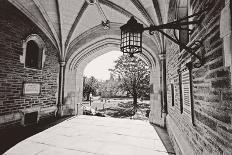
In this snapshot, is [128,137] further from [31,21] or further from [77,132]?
[31,21]

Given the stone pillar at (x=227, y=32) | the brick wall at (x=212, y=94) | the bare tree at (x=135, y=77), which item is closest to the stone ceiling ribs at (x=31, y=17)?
the brick wall at (x=212, y=94)

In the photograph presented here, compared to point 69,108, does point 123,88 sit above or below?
above

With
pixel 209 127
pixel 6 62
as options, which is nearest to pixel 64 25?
pixel 6 62

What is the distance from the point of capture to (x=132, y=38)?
2.07 m

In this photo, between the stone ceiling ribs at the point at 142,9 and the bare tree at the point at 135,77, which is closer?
the stone ceiling ribs at the point at 142,9

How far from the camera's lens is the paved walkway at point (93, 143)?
3.35m

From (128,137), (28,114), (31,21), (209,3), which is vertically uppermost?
(31,21)

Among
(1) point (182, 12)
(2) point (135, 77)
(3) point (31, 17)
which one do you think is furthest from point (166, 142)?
(2) point (135, 77)

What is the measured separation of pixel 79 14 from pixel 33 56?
2.74m

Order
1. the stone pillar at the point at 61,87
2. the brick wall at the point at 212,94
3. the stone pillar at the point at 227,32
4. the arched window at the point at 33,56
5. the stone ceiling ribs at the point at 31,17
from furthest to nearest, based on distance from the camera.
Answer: the stone pillar at the point at 61,87
the arched window at the point at 33,56
the stone ceiling ribs at the point at 31,17
the brick wall at the point at 212,94
the stone pillar at the point at 227,32

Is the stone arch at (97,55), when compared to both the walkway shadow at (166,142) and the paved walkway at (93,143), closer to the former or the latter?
the walkway shadow at (166,142)

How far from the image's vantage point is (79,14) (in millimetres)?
6500

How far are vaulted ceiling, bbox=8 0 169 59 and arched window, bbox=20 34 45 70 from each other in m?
0.61

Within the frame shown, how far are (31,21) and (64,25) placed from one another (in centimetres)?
149
